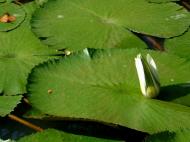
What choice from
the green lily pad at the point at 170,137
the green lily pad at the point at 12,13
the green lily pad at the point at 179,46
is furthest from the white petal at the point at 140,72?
the green lily pad at the point at 12,13

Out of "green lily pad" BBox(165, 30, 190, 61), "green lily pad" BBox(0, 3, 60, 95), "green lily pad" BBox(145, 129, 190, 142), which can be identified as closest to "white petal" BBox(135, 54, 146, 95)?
"green lily pad" BBox(145, 129, 190, 142)

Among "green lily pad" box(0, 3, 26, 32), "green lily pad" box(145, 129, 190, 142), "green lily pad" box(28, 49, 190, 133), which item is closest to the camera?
"green lily pad" box(145, 129, 190, 142)

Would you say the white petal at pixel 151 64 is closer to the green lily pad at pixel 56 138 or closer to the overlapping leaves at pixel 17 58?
the green lily pad at pixel 56 138

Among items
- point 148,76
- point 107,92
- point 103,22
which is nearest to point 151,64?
point 148,76

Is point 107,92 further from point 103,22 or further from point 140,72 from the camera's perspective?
point 103,22

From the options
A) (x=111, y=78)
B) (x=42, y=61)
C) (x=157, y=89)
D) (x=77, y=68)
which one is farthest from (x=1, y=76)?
(x=157, y=89)

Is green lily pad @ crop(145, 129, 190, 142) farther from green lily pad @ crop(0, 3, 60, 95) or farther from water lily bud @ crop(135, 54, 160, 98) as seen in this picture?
green lily pad @ crop(0, 3, 60, 95)

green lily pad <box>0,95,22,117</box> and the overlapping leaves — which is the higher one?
the overlapping leaves
